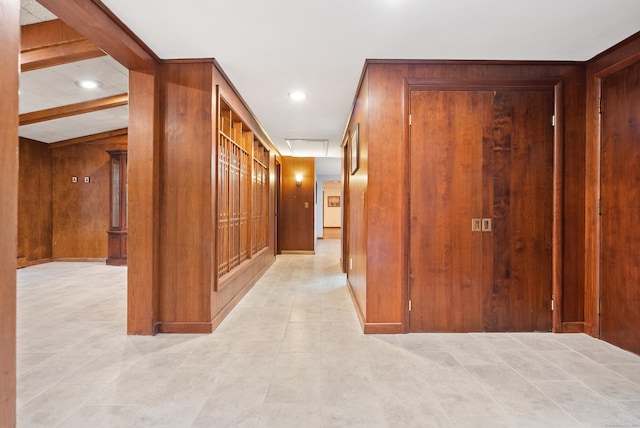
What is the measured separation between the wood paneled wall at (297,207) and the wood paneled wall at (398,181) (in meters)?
5.37

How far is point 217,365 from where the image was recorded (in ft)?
7.75

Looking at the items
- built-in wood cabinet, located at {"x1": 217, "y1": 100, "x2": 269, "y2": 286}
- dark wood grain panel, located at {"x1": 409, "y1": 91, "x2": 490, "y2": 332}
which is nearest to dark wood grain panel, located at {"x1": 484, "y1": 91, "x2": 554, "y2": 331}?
dark wood grain panel, located at {"x1": 409, "y1": 91, "x2": 490, "y2": 332}

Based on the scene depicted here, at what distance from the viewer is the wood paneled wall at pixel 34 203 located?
645 cm

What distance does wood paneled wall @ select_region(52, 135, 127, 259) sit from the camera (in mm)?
7117

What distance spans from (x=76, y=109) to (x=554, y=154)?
601 cm

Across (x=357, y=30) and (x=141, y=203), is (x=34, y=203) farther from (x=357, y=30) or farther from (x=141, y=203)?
(x=357, y=30)

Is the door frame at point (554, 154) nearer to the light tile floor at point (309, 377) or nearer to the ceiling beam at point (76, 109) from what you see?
the light tile floor at point (309, 377)

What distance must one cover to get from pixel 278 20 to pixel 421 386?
2.57 m

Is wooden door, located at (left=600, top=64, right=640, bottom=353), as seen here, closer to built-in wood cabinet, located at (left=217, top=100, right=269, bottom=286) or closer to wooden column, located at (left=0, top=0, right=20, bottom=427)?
built-in wood cabinet, located at (left=217, top=100, right=269, bottom=286)

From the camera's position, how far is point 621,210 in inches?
108

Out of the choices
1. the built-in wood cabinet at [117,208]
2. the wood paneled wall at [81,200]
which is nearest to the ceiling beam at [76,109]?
the built-in wood cabinet at [117,208]

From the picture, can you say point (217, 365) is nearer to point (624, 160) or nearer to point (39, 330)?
point (39, 330)

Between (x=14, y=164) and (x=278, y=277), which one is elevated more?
(x=14, y=164)

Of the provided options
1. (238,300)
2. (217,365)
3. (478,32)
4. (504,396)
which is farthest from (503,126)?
(238,300)
